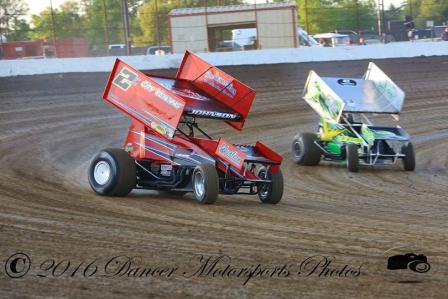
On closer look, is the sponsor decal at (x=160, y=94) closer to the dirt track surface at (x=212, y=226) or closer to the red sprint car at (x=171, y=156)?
the red sprint car at (x=171, y=156)

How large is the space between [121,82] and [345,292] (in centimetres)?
578

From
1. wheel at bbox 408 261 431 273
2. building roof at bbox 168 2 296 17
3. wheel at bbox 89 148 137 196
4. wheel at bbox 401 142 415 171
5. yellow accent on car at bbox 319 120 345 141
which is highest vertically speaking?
building roof at bbox 168 2 296 17

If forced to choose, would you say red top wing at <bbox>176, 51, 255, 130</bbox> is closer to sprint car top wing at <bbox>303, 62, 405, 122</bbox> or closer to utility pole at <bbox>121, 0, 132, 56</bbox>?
sprint car top wing at <bbox>303, 62, 405, 122</bbox>

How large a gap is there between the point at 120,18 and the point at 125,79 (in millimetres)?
19460

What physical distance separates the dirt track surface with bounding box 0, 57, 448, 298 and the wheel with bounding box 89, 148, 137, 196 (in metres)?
0.19

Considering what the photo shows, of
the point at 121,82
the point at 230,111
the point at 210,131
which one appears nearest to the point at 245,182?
the point at 230,111

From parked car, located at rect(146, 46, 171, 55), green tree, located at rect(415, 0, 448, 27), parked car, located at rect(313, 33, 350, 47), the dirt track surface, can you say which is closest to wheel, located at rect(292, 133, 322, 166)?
the dirt track surface

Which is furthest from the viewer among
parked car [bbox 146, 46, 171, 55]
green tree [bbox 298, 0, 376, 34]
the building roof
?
green tree [bbox 298, 0, 376, 34]

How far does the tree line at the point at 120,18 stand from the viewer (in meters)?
27.9

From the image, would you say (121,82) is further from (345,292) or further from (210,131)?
(210,131)

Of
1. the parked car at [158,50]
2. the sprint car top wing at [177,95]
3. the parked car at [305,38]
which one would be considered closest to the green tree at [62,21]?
the parked car at [158,50]

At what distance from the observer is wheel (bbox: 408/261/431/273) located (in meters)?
6.37

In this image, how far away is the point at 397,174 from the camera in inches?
565

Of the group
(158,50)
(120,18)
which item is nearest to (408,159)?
(158,50)
